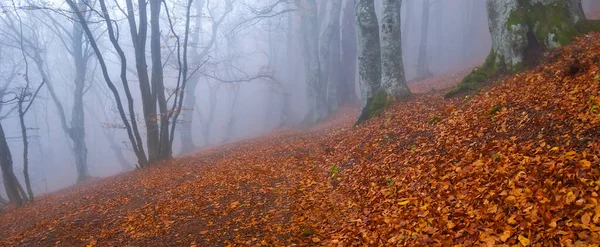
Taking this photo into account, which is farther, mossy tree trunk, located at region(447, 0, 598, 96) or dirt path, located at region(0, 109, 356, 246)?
mossy tree trunk, located at region(447, 0, 598, 96)

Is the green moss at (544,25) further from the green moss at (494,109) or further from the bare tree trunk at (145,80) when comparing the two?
the bare tree trunk at (145,80)

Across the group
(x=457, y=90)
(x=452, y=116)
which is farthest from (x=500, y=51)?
(x=452, y=116)

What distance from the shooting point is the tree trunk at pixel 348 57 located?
944 inches

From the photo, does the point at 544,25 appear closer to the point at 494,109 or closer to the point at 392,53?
the point at 494,109

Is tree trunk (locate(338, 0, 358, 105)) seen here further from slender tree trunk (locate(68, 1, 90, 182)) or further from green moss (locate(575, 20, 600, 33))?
green moss (locate(575, 20, 600, 33))

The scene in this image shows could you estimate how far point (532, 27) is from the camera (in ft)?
24.0

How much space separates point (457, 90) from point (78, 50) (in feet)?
68.4

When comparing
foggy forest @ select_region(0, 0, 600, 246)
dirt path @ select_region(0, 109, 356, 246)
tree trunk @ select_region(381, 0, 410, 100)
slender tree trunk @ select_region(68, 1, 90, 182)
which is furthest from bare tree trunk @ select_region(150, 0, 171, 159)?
slender tree trunk @ select_region(68, 1, 90, 182)

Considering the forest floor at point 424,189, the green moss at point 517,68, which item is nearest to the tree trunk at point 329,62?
the forest floor at point 424,189

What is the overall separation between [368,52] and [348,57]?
12.3m

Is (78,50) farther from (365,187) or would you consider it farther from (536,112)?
(536,112)

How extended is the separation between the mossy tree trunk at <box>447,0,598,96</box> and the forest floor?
0.47 meters

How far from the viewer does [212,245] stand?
5.17 meters

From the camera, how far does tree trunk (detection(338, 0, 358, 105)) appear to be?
23969mm
